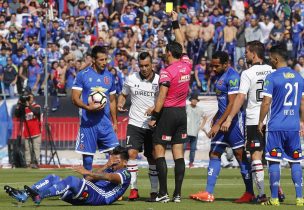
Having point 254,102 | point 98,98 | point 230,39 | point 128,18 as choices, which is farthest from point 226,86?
point 128,18

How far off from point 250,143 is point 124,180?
2563 mm

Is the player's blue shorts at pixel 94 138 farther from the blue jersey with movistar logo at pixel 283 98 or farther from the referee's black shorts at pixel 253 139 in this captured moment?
the blue jersey with movistar logo at pixel 283 98

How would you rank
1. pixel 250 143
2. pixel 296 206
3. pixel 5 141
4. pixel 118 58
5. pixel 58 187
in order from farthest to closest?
pixel 118 58, pixel 5 141, pixel 250 143, pixel 296 206, pixel 58 187

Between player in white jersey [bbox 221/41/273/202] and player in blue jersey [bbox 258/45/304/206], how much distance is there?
2.71 feet

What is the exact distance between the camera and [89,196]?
15906 millimetres

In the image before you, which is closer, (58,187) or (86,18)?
(58,187)

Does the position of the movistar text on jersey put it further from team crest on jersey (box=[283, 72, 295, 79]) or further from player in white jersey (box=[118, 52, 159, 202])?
team crest on jersey (box=[283, 72, 295, 79])

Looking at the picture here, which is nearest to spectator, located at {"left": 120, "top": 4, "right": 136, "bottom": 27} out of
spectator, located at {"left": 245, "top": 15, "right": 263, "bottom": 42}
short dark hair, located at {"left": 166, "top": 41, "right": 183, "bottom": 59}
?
spectator, located at {"left": 245, "top": 15, "right": 263, "bottom": 42}

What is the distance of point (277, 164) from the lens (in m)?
16.5

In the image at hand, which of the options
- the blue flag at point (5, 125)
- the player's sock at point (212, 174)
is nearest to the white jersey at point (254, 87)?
the player's sock at point (212, 174)

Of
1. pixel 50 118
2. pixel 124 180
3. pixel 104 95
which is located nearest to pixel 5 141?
pixel 50 118

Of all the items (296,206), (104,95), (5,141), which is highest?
(104,95)

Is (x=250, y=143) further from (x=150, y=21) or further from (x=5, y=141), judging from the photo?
(x=150, y=21)

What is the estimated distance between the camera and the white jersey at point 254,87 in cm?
1736
